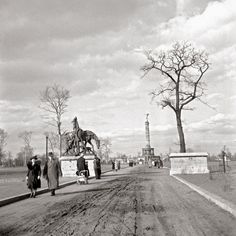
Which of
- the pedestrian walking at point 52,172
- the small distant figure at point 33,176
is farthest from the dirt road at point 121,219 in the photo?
the pedestrian walking at point 52,172

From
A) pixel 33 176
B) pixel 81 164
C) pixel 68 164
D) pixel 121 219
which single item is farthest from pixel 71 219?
pixel 68 164

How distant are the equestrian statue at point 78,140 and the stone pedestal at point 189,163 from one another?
8.01 m

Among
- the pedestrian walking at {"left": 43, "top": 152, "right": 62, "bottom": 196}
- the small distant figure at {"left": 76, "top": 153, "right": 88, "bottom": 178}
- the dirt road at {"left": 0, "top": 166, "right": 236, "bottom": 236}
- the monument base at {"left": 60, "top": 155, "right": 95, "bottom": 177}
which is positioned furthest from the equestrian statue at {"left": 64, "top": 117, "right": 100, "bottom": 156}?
the dirt road at {"left": 0, "top": 166, "right": 236, "bottom": 236}

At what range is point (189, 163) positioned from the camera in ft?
92.5

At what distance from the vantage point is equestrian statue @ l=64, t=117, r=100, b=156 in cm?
3303

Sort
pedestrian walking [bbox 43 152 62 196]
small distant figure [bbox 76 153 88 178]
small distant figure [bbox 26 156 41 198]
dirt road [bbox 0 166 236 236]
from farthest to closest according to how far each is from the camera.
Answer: small distant figure [bbox 76 153 88 178], pedestrian walking [bbox 43 152 62 196], small distant figure [bbox 26 156 41 198], dirt road [bbox 0 166 236 236]

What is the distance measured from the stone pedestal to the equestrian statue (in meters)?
8.01

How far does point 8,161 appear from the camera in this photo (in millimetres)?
129375

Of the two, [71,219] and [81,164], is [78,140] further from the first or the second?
[71,219]

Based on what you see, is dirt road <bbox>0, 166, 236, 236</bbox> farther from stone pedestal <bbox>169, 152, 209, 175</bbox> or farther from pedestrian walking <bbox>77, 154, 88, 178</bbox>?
stone pedestal <bbox>169, 152, 209, 175</bbox>

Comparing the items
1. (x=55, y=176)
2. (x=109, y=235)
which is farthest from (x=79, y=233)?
(x=55, y=176)

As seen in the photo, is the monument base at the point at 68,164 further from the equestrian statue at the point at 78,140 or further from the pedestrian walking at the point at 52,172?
the pedestrian walking at the point at 52,172

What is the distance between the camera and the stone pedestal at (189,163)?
27844 millimetres

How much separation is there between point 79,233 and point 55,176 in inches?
336
